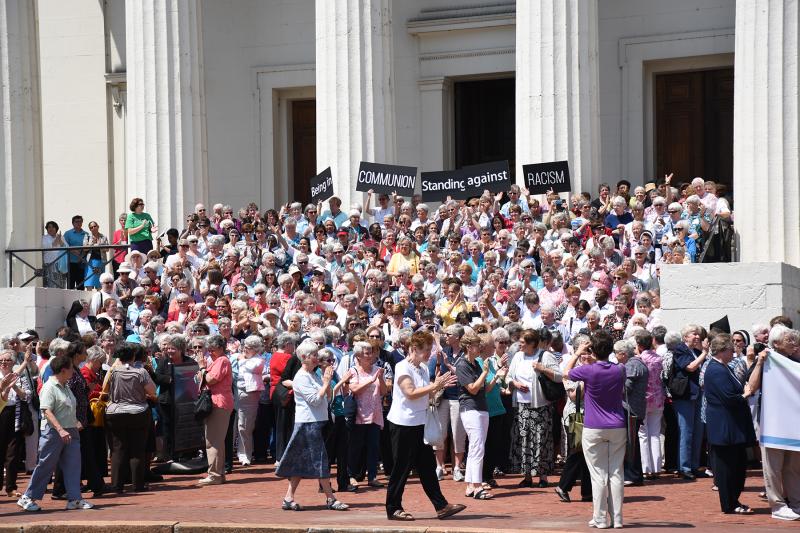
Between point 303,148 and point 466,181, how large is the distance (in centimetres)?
941

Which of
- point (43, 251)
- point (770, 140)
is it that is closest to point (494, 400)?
point (770, 140)

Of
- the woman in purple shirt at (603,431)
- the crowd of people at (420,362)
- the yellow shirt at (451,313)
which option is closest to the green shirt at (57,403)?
the crowd of people at (420,362)

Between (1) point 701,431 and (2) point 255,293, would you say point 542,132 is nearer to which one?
(2) point 255,293

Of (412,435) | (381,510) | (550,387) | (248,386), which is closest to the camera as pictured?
(412,435)

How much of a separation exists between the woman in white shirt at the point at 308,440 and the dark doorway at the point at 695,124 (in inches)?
608

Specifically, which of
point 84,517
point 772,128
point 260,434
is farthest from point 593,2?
point 84,517

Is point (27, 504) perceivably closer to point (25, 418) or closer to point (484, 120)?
point (25, 418)

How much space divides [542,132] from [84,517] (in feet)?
37.9

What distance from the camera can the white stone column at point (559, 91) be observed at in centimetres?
2305

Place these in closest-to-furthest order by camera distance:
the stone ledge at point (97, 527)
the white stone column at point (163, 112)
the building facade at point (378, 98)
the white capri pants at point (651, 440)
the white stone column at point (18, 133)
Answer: the stone ledge at point (97, 527)
the white capri pants at point (651, 440)
the building facade at point (378, 98)
the white stone column at point (163, 112)
the white stone column at point (18, 133)

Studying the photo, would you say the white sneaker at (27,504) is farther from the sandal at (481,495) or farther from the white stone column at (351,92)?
the white stone column at (351,92)

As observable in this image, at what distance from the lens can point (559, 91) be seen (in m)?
23.1

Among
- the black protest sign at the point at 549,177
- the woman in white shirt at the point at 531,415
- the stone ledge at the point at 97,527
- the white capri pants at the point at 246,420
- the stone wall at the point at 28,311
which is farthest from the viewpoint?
the black protest sign at the point at 549,177

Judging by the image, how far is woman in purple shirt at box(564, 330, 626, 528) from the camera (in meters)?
12.6
